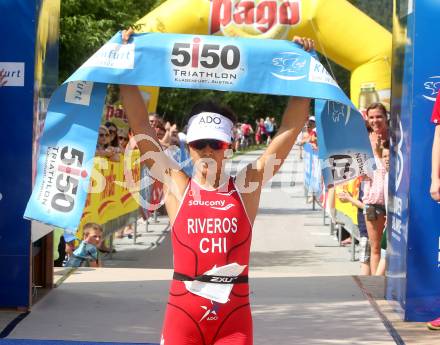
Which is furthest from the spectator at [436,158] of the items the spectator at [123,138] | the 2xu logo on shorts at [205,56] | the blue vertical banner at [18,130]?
the spectator at [123,138]

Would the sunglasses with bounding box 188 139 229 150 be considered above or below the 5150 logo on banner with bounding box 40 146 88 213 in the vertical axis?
above

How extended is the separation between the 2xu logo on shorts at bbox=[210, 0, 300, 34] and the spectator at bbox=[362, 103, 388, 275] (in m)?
5.68

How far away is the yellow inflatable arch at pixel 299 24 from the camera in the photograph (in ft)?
49.6

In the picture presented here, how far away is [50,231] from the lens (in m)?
8.54

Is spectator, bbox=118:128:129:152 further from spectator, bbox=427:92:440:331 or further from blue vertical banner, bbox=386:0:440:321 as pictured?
spectator, bbox=427:92:440:331

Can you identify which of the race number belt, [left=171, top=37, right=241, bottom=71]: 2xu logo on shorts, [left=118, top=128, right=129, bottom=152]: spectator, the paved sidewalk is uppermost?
[left=171, top=37, right=241, bottom=71]: 2xu logo on shorts

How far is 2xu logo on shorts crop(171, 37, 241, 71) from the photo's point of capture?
5.63 meters

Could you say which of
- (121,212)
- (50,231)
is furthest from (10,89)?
(121,212)

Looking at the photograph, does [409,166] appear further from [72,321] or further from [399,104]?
[72,321]

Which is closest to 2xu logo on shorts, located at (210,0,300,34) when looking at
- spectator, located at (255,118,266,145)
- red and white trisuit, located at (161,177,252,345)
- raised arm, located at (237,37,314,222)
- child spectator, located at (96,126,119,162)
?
child spectator, located at (96,126,119,162)

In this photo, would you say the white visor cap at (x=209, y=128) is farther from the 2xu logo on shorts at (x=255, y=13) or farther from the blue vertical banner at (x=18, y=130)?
the 2xu logo on shorts at (x=255, y=13)

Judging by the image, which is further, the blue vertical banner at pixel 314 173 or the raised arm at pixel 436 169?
the blue vertical banner at pixel 314 173

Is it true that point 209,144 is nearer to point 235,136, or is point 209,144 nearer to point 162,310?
point 235,136

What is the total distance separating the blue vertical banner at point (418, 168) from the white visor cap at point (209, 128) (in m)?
3.20
